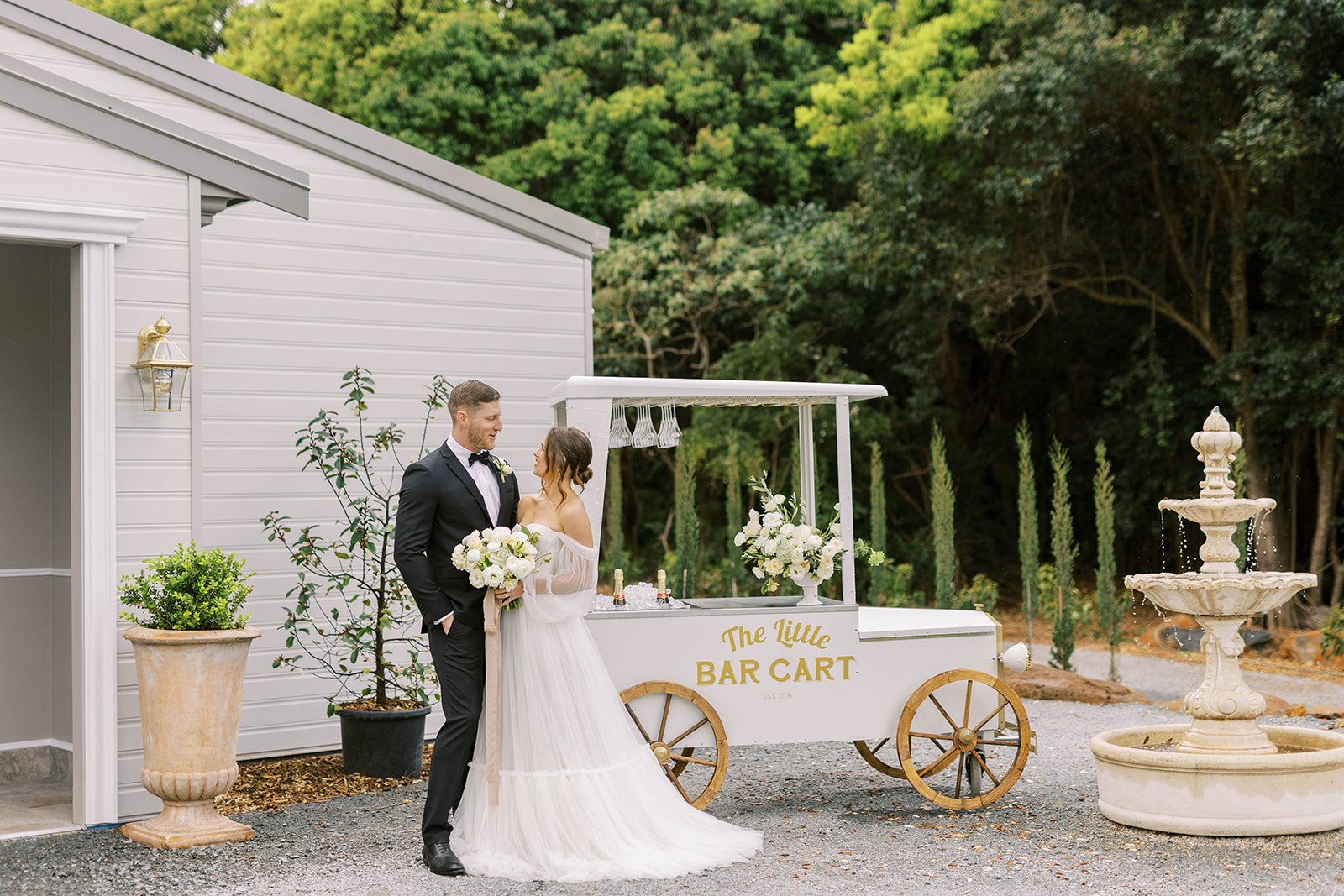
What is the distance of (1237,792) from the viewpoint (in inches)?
205

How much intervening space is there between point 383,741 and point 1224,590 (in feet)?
13.9

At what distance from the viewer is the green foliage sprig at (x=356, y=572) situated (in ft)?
22.3

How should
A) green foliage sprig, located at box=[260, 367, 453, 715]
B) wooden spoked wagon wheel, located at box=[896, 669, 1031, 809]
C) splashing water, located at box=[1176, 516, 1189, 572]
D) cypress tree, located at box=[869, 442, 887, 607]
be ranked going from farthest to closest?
splashing water, located at box=[1176, 516, 1189, 572] < cypress tree, located at box=[869, 442, 887, 607] < green foliage sprig, located at box=[260, 367, 453, 715] < wooden spoked wagon wheel, located at box=[896, 669, 1031, 809]

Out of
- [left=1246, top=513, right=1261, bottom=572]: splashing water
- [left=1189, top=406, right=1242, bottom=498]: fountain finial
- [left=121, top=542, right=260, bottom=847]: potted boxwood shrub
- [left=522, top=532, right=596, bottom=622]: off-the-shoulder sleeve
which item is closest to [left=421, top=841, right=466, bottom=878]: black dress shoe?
[left=522, top=532, right=596, bottom=622]: off-the-shoulder sleeve

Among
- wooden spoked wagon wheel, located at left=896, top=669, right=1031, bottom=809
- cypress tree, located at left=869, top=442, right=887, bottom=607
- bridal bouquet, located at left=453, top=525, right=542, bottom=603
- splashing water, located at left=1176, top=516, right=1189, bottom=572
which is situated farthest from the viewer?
splashing water, located at left=1176, top=516, right=1189, bottom=572

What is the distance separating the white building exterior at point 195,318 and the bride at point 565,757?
175 cm

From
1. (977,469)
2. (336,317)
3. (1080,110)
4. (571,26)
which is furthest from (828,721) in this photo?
(571,26)

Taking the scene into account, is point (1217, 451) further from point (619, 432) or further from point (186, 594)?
point (186, 594)

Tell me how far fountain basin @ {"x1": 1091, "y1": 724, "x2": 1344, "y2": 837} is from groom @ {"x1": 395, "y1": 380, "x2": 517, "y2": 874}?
2.88 m

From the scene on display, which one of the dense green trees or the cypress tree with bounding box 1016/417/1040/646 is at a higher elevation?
the dense green trees

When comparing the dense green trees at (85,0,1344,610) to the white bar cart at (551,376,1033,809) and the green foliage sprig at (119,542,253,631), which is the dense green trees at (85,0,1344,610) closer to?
the white bar cart at (551,376,1033,809)

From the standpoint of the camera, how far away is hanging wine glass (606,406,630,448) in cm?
563

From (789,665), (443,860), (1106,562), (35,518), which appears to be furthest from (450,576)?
(1106,562)

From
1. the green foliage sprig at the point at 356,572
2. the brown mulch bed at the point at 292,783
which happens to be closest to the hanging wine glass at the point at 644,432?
the green foliage sprig at the point at 356,572
